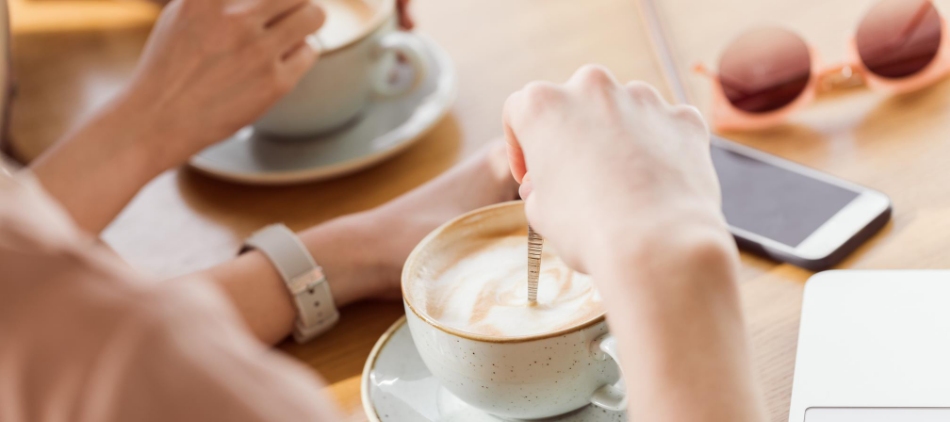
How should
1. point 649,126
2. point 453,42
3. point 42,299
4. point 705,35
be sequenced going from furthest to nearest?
point 453,42 < point 705,35 < point 649,126 < point 42,299

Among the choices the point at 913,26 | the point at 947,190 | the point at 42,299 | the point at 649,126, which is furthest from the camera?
the point at 913,26

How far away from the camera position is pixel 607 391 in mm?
487

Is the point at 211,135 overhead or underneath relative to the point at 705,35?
overhead

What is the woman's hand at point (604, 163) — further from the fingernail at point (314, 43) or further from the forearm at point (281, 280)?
the fingernail at point (314, 43)

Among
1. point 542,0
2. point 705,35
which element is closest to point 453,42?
point 542,0

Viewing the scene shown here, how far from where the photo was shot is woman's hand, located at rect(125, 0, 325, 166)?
80 cm

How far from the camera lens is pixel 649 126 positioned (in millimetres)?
416

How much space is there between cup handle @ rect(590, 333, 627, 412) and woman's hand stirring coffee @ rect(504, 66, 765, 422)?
0.07 metres

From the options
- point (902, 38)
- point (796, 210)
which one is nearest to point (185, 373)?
point (796, 210)

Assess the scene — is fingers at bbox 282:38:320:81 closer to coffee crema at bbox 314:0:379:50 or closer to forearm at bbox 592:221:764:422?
coffee crema at bbox 314:0:379:50

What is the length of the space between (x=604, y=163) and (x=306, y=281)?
33 centimetres

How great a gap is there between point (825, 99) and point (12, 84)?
0.86 m

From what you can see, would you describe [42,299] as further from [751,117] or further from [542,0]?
[542,0]

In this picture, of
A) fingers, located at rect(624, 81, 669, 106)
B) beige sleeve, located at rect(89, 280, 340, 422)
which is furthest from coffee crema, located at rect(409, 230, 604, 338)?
beige sleeve, located at rect(89, 280, 340, 422)
